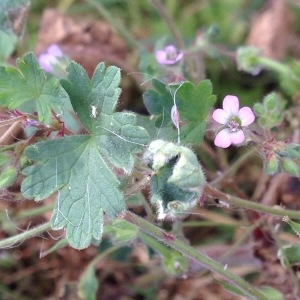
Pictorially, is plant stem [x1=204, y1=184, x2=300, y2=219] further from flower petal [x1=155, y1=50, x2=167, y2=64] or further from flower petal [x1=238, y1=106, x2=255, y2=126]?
flower petal [x1=155, y1=50, x2=167, y2=64]

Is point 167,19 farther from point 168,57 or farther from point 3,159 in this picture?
point 3,159

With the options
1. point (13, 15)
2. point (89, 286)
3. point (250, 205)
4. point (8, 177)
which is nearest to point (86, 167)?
point (8, 177)

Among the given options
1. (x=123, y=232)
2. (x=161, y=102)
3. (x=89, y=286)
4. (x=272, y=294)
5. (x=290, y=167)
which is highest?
(x=161, y=102)

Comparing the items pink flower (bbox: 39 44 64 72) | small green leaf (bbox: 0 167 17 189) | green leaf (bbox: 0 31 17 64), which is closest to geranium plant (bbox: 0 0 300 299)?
small green leaf (bbox: 0 167 17 189)

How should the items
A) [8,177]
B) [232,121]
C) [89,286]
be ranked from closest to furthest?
1. [8,177]
2. [232,121]
3. [89,286]

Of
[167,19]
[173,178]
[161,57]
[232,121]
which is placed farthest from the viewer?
[167,19]

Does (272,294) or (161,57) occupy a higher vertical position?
(161,57)

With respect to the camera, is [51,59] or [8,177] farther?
[51,59]

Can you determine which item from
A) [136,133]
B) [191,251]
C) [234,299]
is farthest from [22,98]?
[234,299]

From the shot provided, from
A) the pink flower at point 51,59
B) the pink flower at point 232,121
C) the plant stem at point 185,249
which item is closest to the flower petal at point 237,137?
the pink flower at point 232,121
